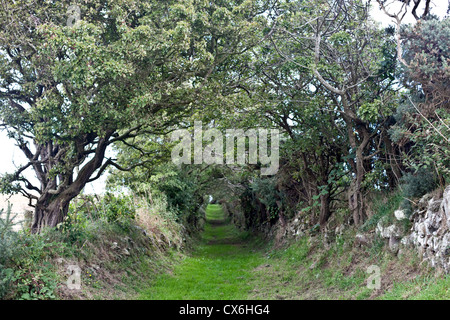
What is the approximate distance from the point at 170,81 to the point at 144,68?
40.2 inches

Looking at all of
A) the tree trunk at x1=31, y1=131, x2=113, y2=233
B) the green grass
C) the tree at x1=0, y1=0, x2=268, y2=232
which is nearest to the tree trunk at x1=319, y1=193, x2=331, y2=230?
the green grass

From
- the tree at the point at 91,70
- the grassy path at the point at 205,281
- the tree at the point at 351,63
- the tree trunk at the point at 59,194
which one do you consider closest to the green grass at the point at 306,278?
the grassy path at the point at 205,281

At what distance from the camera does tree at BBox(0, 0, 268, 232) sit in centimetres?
815

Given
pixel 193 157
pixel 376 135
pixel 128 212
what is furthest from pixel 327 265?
pixel 193 157

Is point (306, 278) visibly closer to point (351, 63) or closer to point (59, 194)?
point (351, 63)

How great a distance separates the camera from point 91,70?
759cm

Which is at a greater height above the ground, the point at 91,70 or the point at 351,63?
the point at 351,63

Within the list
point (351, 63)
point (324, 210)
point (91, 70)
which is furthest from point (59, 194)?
point (351, 63)

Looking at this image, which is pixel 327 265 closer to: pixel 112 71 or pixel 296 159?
pixel 296 159

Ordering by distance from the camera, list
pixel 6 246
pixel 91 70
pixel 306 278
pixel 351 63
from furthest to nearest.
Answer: pixel 306 278, pixel 351 63, pixel 91 70, pixel 6 246

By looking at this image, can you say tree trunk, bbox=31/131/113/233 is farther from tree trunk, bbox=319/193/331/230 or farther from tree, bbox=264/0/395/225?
tree trunk, bbox=319/193/331/230

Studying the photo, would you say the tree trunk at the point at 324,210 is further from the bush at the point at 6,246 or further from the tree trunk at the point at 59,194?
the bush at the point at 6,246

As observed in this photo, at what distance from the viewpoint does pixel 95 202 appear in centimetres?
1111

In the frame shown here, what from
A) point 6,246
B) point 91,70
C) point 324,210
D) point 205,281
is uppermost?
point 91,70
